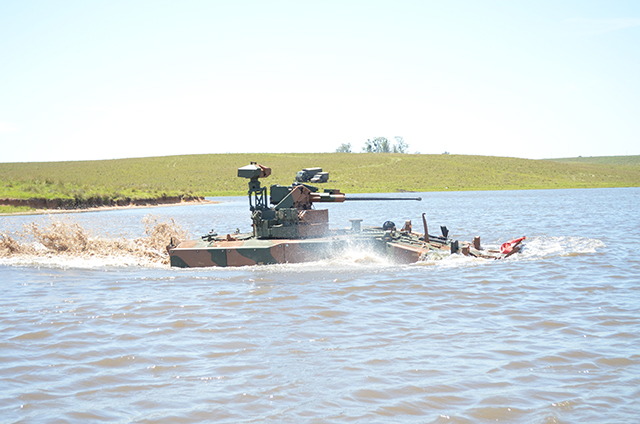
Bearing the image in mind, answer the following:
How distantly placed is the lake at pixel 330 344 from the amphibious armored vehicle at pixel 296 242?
62cm

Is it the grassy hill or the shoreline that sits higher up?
the grassy hill

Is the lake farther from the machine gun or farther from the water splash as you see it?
the water splash

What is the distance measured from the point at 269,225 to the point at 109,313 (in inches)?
263

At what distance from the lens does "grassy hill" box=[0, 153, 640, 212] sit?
78.2m

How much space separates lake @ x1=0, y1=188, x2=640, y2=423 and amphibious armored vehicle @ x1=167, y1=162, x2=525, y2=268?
2.02 feet

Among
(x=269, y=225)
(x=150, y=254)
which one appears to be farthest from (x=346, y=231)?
(x=150, y=254)

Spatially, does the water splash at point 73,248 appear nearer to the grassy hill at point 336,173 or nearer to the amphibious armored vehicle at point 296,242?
the amphibious armored vehicle at point 296,242

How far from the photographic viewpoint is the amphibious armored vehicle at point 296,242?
51.7 ft

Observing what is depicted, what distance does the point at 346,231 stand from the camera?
17047 mm

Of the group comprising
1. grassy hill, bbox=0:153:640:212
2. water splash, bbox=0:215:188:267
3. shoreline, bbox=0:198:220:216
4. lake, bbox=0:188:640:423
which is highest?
grassy hill, bbox=0:153:640:212

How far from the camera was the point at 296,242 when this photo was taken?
15828 mm

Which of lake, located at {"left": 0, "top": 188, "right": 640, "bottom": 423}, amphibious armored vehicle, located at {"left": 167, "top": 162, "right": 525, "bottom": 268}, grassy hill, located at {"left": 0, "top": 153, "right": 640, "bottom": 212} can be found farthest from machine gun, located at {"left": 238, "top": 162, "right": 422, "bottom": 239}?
grassy hill, located at {"left": 0, "top": 153, "right": 640, "bottom": 212}

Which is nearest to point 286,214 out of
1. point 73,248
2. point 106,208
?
point 73,248

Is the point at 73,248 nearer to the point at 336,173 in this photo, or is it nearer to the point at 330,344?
the point at 330,344
